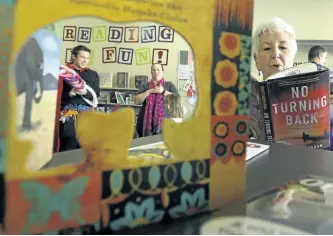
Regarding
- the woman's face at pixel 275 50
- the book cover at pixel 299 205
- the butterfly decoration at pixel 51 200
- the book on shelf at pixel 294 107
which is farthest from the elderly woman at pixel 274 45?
the butterfly decoration at pixel 51 200

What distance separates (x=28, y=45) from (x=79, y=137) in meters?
0.07

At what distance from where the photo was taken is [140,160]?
11.8 inches

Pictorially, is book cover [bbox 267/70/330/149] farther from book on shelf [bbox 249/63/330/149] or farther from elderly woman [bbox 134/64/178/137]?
elderly woman [bbox 134/64/178/137]

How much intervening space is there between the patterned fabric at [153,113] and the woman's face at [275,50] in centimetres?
44

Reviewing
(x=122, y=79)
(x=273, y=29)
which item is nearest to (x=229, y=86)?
(x=122, y=79)

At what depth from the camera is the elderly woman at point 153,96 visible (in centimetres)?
51

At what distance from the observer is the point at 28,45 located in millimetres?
241

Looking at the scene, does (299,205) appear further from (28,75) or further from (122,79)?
(122,79)

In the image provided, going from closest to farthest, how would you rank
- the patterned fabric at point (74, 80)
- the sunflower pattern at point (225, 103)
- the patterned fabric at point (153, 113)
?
the sunflower pattern at point (225, 103), the patterned fabric at point (153, 113), the patterned fabric at point (74, 80)

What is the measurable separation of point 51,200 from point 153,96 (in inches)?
18.4

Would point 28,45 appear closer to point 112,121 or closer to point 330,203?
point 112,121

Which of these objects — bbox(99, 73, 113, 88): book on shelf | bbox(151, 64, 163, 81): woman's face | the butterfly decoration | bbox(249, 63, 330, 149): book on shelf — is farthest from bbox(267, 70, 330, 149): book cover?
the butterfly decoration

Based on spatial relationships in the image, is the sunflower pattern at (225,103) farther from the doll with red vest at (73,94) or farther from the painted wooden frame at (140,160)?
the doll with red vest at (73,94)

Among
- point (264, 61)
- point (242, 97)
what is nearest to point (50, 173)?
point (242, 97)
